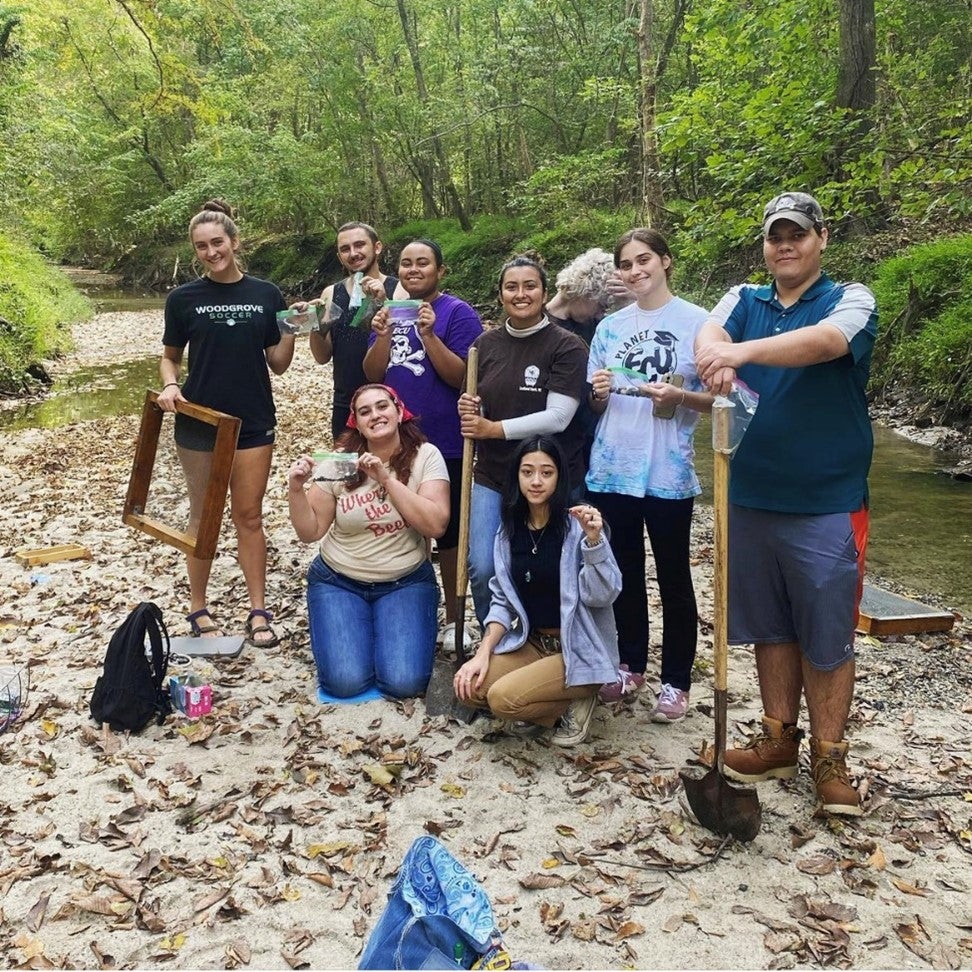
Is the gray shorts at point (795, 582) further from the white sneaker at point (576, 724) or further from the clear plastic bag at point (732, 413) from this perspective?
the white sneaker at point (576, 724)

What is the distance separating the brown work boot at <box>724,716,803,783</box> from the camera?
3.39 metres

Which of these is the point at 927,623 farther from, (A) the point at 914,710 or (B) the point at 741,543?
(B) the point at 741,543

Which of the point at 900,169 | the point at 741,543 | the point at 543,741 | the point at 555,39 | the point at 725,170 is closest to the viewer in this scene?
the point at 741,543

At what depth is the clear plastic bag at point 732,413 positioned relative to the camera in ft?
10.1

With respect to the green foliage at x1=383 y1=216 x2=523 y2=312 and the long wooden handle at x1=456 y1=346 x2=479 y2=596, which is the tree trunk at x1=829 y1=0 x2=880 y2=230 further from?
the green foliage at x1=383 y1=216 x2=523 y2=312

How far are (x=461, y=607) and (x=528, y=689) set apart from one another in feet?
2.35

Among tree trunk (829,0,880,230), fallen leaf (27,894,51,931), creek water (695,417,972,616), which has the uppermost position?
tree trunk (829,0,880,230)

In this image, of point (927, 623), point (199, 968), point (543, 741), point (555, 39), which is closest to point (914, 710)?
point (927, 623)

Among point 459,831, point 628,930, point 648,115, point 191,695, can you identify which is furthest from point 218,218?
point 648,115

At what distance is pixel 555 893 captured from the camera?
2887 mm

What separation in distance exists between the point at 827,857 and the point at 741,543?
3.86 feet

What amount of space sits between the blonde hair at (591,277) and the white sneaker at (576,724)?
2.00 meters

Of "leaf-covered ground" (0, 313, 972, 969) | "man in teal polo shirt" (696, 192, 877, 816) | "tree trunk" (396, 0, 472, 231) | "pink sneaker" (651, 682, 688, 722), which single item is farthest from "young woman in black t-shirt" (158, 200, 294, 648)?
"tree trunk" (396, 0, 472, 231)

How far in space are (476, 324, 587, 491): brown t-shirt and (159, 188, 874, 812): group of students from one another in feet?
0.03
